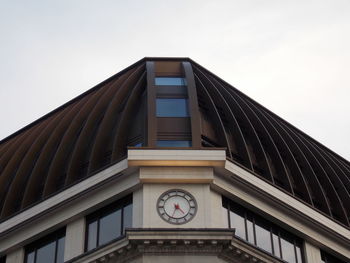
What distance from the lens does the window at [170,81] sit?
50.2m

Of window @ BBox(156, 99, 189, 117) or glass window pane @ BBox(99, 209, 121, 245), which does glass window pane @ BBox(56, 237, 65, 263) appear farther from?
window @ BBox(156, 99, 189, 117)

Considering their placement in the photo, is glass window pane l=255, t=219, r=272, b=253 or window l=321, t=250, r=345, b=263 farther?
window l=321, t=250, r=345, b=263

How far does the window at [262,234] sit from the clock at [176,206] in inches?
97.7

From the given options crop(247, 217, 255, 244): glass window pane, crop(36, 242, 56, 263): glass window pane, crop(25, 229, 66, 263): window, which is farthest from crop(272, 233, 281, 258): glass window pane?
crop(36, 242, 56, 263): glass window pane

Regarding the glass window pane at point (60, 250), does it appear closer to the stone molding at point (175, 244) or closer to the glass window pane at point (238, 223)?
the stone molding at point (175, 244)

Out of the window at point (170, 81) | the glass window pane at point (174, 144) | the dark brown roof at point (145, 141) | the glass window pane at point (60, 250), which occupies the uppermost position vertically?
the window at point (170, 81)

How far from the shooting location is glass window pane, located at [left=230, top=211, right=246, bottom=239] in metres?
44.1

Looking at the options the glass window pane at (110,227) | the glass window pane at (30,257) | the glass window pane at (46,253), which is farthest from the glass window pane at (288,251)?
the glass window pane at (30,257)

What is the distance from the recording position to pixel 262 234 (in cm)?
4575

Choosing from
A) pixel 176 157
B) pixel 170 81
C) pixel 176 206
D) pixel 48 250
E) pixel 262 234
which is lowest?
pixel 48 250

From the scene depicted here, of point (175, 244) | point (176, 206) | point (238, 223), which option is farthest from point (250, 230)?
point (175, 244)

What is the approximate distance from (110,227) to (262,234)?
27.4ft

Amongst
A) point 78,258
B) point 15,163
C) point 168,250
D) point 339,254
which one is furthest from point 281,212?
point 15,163

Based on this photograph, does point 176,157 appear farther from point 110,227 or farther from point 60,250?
point 60,250
